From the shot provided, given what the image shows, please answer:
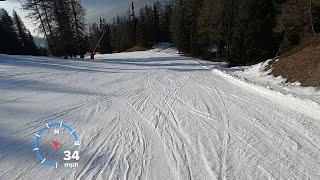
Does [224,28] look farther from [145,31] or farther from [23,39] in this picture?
[23,39]

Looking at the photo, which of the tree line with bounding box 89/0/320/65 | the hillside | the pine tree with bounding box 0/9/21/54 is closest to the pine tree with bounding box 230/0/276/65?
the tree line with bounding box 89/0/320/65

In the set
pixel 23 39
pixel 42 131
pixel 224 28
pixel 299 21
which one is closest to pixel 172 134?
pixel 42 131

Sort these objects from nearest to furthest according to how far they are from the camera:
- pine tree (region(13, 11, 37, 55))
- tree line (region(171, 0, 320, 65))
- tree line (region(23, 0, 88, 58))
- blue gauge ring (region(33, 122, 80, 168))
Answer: blue gauge ring (region(33, 122, 80, 168)), tree line (region(171, 0, 320, 65)), tree line (region(23, 0, 88, 58)), pine tree (region(13, 11, 37, 55))

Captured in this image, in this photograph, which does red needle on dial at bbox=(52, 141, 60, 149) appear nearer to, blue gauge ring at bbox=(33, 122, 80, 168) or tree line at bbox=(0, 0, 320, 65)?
blue gauge ring at bbox=(33, 122, 80, 168)

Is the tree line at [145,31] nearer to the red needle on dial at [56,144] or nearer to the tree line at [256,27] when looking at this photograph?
the tree line at [256,27]

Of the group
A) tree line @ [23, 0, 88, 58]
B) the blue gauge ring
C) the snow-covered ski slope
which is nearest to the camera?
the snow-covered ski slope

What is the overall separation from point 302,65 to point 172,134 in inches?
329

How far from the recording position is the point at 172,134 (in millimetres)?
6047

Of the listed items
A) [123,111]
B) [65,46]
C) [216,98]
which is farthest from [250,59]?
[65,46]

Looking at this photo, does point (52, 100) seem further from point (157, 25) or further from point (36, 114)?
point (157, 25)

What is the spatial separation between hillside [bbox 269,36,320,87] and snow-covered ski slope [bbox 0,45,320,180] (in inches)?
71.0

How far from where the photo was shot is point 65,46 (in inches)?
1374

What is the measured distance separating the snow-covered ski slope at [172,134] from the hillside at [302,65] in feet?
5.92

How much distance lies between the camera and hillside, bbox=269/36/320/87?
9.66 m
